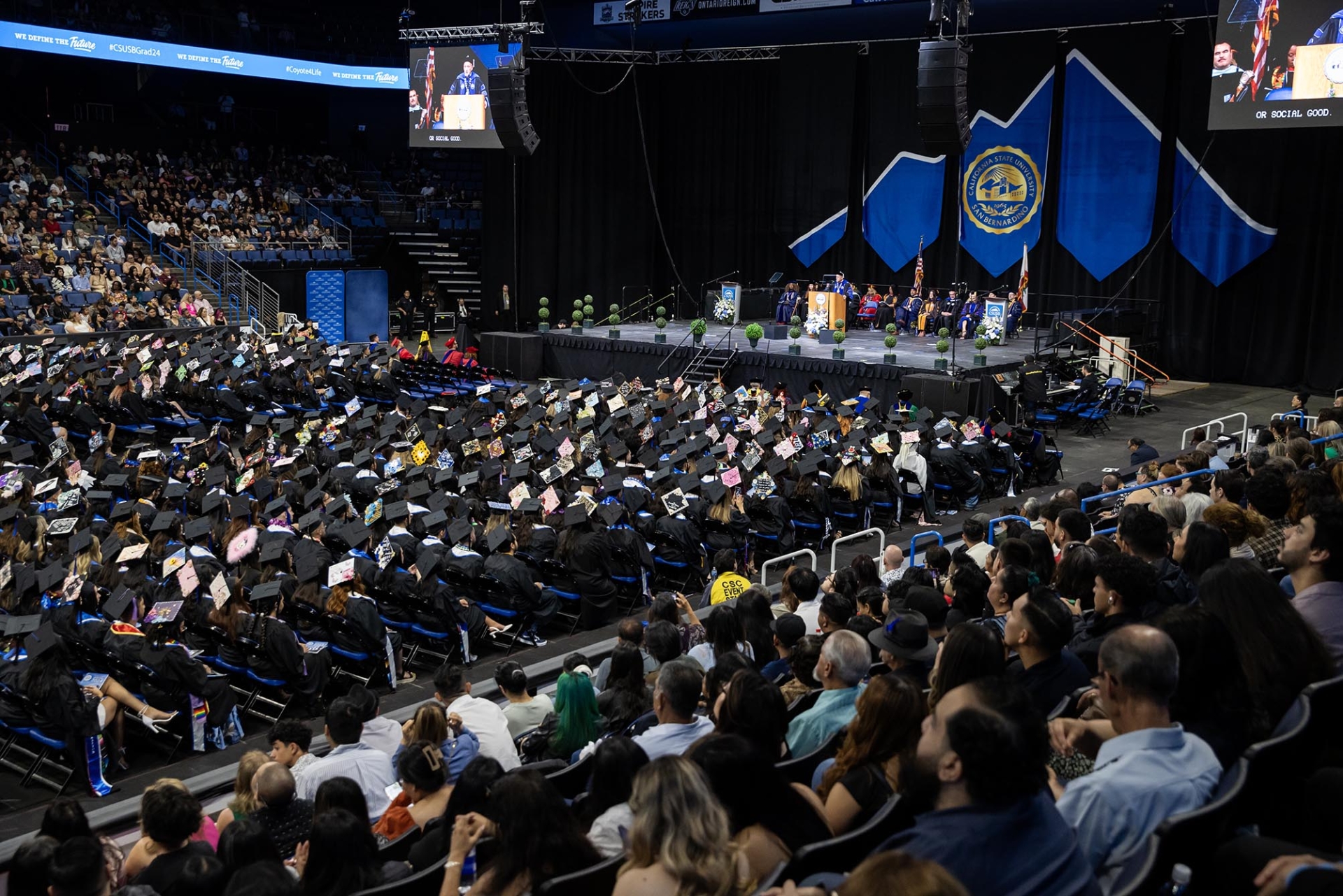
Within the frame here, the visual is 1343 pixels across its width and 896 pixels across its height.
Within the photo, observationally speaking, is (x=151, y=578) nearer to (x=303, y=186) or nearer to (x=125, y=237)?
(x=125, y=237)

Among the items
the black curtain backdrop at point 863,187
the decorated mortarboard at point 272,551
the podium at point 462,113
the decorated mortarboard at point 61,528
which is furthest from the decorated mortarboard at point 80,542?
the black curtain backdrop at point 863,187

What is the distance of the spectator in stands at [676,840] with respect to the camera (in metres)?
2.79

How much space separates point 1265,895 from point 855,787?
119 centimetres

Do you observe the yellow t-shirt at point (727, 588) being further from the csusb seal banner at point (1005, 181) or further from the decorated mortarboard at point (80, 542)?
the csusb seal banner at point (1005, 181)

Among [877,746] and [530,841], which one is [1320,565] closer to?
[877,746]

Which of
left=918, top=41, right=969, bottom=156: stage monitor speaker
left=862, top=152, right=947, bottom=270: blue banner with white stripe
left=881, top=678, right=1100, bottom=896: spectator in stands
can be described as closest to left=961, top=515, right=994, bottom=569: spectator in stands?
left=881, top=678, right=1100, bottom=896: spectator in stands

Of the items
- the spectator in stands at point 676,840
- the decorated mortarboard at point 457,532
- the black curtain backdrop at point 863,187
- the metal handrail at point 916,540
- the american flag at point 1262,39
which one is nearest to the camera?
the spectator in stands at point 676,840

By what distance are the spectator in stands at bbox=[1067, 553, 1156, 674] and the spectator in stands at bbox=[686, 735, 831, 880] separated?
6.09 feet

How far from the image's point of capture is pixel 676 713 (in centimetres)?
420

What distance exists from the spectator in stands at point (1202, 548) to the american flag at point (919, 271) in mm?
19350

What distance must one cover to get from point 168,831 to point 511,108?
15.5m

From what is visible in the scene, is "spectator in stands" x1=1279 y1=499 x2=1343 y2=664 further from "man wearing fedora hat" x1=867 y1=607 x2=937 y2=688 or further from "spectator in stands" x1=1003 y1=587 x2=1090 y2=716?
"man wearing fedora hat" x1=867 y1=607 x2=937 y2=688

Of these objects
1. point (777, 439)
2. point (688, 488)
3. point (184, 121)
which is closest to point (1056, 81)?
point (777, 439)

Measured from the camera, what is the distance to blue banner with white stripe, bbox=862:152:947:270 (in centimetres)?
2505
